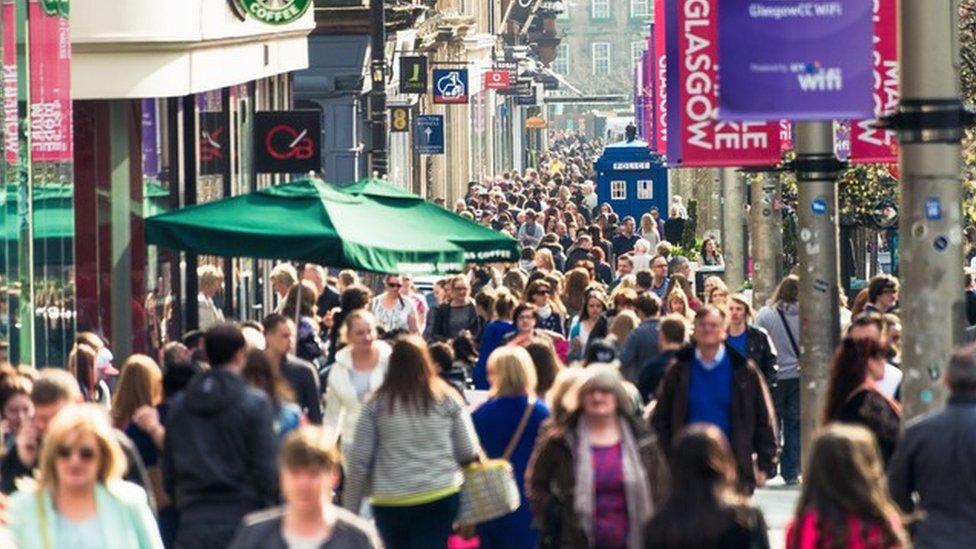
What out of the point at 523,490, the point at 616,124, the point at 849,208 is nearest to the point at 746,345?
the point at 523,490

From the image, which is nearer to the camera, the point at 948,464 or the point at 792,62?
the point at 948,464

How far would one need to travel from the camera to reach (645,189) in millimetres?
54969

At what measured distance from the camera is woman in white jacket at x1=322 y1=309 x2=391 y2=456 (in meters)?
13.7

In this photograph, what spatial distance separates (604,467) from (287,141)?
51.1ft

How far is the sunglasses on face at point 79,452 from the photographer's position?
8773 mm

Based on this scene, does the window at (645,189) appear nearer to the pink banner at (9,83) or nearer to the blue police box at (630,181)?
the blue police box at (630,181)

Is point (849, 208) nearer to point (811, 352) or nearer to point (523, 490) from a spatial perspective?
point (811, 352)

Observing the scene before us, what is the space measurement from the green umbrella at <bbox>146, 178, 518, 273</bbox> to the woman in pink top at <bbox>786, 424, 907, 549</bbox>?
810 centimetres

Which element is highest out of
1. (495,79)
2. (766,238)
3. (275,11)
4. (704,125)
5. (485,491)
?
(495,79)

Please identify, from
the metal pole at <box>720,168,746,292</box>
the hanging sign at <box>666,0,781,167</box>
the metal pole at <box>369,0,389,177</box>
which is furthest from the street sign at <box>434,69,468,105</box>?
the hanging sign at <box>666,0,781,167</box>

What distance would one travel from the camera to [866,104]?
13.5m

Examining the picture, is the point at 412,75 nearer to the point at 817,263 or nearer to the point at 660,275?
the point at 660,275

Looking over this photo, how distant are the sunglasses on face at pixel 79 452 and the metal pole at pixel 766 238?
2049 cm

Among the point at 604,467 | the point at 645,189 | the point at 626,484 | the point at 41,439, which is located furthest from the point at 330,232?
the point at 645,189
